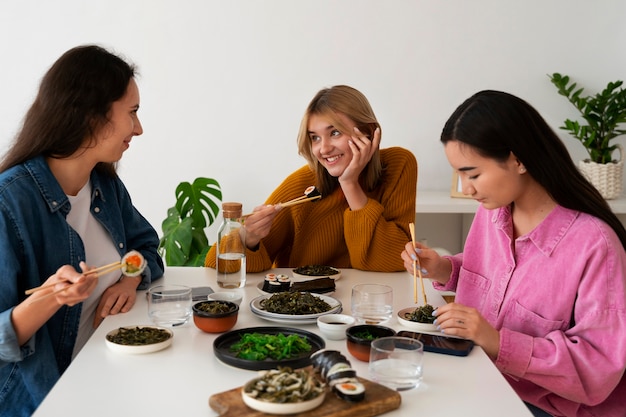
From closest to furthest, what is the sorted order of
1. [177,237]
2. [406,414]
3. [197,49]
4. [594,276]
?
[406,414]
[594,276]
[177,237]
[197,49]

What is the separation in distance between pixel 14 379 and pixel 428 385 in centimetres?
109

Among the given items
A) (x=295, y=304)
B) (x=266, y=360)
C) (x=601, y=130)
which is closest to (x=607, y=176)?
(x=601, y=130)

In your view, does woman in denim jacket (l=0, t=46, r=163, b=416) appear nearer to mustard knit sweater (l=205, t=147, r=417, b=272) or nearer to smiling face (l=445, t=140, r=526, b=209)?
mustard knit sweater (l=205, t=147, r=417, b=272)

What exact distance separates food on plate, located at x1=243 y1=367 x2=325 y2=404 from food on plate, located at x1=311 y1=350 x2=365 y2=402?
0.09ft

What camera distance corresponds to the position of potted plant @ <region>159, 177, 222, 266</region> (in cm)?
386

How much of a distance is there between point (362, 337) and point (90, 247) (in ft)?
3.15

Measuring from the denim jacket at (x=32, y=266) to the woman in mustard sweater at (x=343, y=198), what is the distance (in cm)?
68

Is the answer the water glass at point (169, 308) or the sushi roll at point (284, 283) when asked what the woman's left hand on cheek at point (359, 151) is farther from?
the water glass at point (169, 308)

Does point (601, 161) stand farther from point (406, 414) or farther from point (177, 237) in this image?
point (406, 414)

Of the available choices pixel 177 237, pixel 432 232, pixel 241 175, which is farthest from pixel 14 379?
pixel 432 232

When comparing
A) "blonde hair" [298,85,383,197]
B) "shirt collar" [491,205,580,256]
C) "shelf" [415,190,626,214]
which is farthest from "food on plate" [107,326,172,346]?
"shelf" [415,190,626,214]

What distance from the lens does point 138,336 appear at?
1.69 meters

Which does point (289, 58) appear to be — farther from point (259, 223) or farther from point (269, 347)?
point (269, 347)

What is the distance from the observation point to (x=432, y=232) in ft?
14.6
